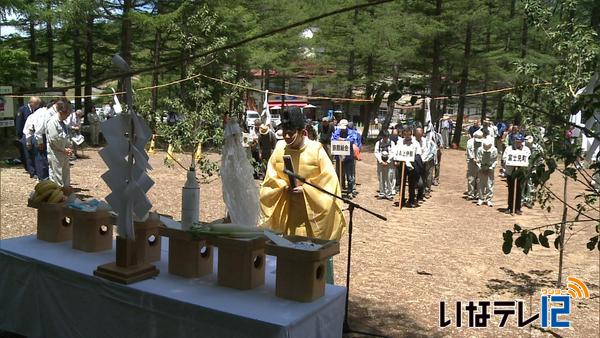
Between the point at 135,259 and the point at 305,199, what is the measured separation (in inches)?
55.7

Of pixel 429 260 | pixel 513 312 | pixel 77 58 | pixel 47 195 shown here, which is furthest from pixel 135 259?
pixel 77 58

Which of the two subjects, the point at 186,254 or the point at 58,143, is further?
the point at 58,143

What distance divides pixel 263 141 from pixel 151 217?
34.0 feet

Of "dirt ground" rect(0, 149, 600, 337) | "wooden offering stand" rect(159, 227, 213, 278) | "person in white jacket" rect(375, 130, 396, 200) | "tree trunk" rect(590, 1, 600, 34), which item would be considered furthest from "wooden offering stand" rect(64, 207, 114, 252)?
"person in white jacket" rect(375, 130, 396, 200)

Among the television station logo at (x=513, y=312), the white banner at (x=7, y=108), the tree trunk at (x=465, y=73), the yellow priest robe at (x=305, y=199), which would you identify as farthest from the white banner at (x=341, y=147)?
the tree trunk at (x=465, y=73)

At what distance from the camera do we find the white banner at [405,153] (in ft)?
40.3

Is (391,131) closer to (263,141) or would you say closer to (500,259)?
(263,141)

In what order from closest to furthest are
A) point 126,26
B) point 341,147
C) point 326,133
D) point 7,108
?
point 341,147
point 7,108
point 326,133
point 126,26

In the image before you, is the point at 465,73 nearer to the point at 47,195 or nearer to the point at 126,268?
the point at 47,195

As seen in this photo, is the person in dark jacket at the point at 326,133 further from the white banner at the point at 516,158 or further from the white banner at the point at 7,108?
the white banner at the point at 7,108

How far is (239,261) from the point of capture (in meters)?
2.96

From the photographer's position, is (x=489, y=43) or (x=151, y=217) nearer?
(x=151, y=217)

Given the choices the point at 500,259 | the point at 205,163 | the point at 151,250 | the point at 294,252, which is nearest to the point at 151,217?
the point at 151,250

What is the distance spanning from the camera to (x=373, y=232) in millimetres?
→ 9648
